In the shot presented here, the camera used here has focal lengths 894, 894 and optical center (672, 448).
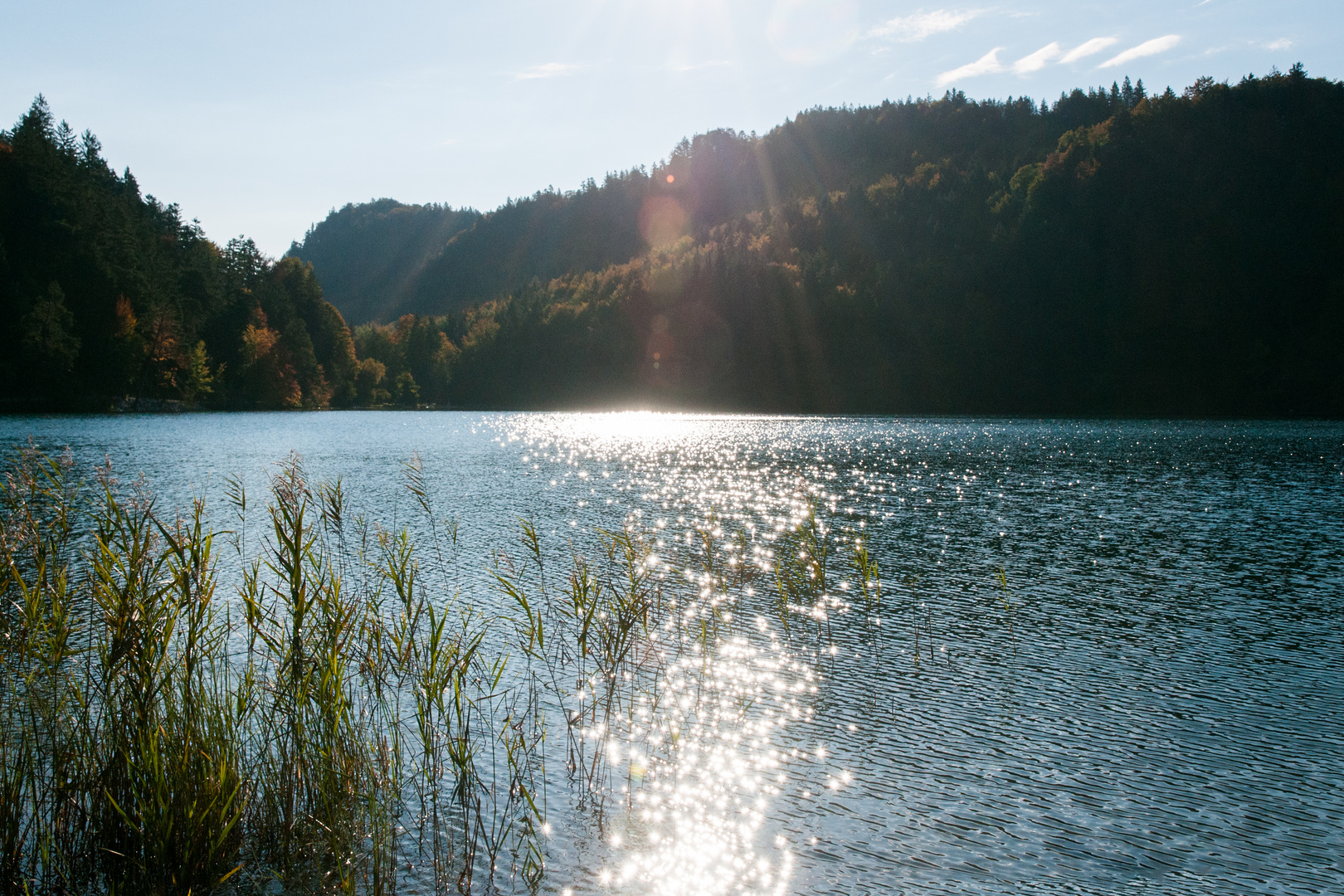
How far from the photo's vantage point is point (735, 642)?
13.2 metres

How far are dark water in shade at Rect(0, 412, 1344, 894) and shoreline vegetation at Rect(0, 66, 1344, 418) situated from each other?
2771 inches

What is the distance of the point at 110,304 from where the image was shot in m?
86.1

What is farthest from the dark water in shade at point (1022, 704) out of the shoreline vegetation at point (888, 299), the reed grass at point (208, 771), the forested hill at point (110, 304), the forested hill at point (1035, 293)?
the forested hill at point (1035, 293)

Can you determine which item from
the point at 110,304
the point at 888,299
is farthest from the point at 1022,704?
the point at 888,299

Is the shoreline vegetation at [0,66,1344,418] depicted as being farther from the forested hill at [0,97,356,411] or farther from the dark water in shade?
Answer: the dark water in shade

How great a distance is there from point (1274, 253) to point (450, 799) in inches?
4554

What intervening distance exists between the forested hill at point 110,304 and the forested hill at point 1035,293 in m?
44.4

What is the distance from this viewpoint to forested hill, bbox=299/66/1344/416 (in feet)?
317

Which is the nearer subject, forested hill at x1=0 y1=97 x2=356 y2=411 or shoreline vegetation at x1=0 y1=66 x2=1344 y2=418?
forested hill at x1=0 y1=97 x2=356 y2=411

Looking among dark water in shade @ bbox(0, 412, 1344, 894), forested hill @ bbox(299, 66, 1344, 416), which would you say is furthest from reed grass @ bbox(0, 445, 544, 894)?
forested hill @ bbox(299, 66, 1344, 416)

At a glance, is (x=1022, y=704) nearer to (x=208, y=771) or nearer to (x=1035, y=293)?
(x=208, y=771)

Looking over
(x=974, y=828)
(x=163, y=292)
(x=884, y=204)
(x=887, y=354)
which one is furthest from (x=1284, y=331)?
(x=163, y=292)

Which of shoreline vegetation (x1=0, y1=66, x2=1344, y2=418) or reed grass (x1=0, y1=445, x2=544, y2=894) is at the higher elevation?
shoreline vegetation (x1=0, y1=66, x2=1344, y2=418)

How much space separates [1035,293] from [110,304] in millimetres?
99401
